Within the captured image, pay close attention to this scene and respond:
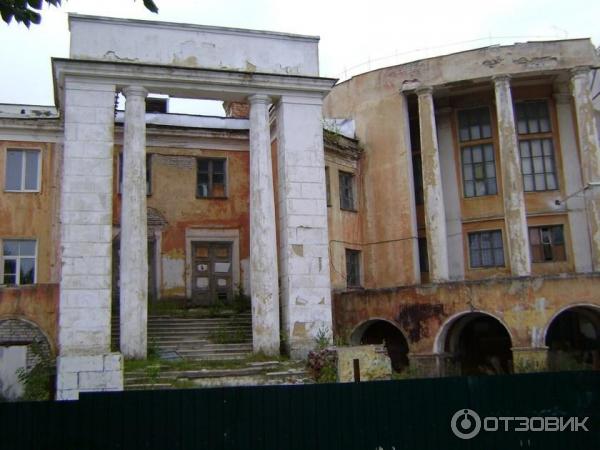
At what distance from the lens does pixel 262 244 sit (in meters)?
19.0

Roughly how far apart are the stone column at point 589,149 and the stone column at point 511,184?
6.93 feet

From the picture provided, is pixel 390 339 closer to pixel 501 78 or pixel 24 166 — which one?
pixel 501 78

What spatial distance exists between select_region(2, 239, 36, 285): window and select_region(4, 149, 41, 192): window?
→ 173 centimetres

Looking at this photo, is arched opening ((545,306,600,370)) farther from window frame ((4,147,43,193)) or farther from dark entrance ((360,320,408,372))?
window frame ((4,147,43,193))

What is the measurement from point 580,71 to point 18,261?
62.9 ft

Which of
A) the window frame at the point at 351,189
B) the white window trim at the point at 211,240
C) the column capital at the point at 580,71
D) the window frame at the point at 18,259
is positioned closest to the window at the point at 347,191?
the window frame at the point at 351,189

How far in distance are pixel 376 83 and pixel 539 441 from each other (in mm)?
17348

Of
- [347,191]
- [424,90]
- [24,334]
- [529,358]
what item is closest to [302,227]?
[347,191]

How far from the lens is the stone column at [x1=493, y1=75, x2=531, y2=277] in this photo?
2281 cm

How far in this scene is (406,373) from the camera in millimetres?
19469

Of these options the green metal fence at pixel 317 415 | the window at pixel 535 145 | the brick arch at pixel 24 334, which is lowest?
the green metal fence at pixel 317 415

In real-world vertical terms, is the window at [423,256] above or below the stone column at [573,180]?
below

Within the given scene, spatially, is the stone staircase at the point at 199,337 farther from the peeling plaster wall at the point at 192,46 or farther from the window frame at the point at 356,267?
the peeling plaster wall at the point at 192,46

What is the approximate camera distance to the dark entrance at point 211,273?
943 inches
